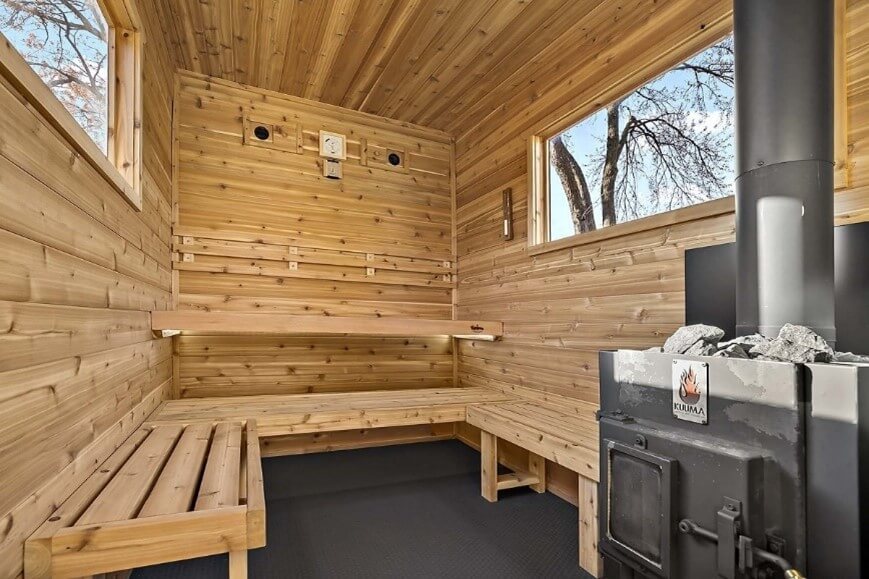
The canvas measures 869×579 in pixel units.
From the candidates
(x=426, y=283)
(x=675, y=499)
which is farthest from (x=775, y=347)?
(x=426, y=283)

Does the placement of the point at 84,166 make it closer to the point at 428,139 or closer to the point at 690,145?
the point at 690,145

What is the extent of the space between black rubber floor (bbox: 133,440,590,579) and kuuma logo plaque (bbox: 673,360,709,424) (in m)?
1.10

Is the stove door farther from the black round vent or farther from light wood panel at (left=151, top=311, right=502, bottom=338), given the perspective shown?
the black round vent

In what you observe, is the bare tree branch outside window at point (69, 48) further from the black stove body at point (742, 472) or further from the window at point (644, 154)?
the window at point (644, 154)

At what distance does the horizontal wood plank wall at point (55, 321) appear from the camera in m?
1.04

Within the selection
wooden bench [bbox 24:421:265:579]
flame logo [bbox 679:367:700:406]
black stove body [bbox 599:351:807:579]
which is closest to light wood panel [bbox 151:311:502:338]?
wooden bench [bbox 24:421:265:579]

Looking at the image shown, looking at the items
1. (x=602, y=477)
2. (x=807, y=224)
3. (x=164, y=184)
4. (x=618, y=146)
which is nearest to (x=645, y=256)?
(x=618, y=146)

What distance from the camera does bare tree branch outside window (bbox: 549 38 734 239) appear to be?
6.82 feet

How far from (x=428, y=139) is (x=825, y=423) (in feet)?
12.6

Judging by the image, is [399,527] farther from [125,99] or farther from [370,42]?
[370,42]

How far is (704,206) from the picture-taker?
202 centimetres

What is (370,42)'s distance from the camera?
2973mm

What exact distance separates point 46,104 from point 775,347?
6.88ft

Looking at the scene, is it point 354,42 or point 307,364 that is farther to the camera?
point 307,364
